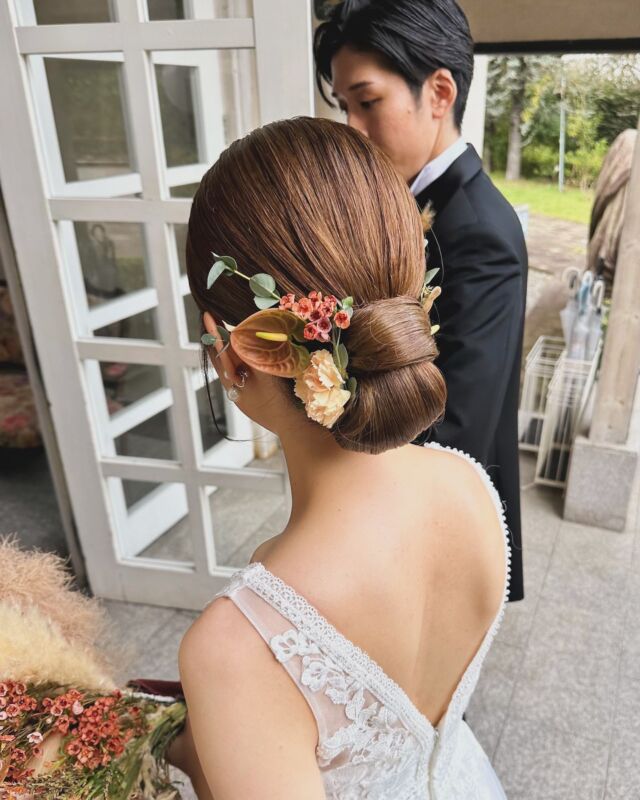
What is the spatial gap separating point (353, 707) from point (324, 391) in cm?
36

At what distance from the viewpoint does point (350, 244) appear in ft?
1.96

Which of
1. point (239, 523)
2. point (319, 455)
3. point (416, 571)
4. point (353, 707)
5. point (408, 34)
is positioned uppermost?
point (408, 34)

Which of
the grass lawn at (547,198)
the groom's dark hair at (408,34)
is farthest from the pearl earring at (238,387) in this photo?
the grass lawn at (547,198)

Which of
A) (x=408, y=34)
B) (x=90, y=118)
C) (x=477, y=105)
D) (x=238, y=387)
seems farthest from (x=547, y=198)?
(x=238, y=387)

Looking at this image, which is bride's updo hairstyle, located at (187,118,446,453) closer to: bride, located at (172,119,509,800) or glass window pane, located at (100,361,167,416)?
bride, located at (172,119,509,800)

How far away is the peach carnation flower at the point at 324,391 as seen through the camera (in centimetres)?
59

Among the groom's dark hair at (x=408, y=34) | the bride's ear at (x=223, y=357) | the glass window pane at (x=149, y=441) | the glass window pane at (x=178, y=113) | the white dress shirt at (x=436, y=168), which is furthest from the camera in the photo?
the glass window pane at (x=149, y=441)

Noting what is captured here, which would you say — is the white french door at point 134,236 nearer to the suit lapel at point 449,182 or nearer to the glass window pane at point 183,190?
the glass window pane at point 183,190

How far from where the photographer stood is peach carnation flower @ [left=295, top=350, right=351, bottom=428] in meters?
0.59

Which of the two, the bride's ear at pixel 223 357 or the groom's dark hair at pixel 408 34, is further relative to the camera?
the groom's dark hair at pixel 408 34

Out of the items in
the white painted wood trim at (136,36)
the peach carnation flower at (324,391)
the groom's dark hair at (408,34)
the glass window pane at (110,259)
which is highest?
the white painted wood trim at (136,36)

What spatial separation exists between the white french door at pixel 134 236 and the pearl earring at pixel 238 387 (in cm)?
109

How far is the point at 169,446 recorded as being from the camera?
2266mm

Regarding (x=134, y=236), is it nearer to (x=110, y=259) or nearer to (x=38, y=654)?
(x=110, y=259)
